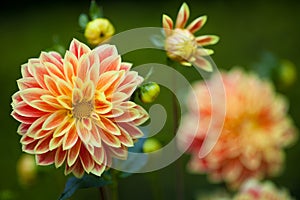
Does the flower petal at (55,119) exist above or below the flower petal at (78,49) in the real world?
below

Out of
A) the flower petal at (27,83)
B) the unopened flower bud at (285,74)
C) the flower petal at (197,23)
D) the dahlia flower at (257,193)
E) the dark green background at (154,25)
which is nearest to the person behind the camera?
the flower petal at (27,83)

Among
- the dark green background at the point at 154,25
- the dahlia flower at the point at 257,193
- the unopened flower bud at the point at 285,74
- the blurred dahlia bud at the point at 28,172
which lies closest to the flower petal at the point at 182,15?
the dahlia flower at the point at 257,193

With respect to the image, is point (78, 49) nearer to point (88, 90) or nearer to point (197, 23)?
point (88, 90)

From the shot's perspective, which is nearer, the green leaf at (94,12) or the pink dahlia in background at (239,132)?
the green leaf at (94,12)

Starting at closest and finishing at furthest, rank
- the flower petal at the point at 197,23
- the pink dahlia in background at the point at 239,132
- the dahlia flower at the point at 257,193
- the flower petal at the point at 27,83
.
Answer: the flower petal at the point at 27,83, the flower petal at the point at 197,23, the dahlia flower at the point at 257,193, the pink dahlia in background at the point at 239,132

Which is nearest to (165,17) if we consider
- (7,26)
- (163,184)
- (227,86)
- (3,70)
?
(227,86)

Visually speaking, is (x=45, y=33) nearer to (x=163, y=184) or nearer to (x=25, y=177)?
(x=163, y=184)

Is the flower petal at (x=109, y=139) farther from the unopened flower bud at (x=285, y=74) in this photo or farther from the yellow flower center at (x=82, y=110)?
the unopened flower bud at (x=285, y=74)

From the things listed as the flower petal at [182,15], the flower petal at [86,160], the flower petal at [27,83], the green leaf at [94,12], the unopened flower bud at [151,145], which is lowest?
the unopened flower bud at [151,145]
